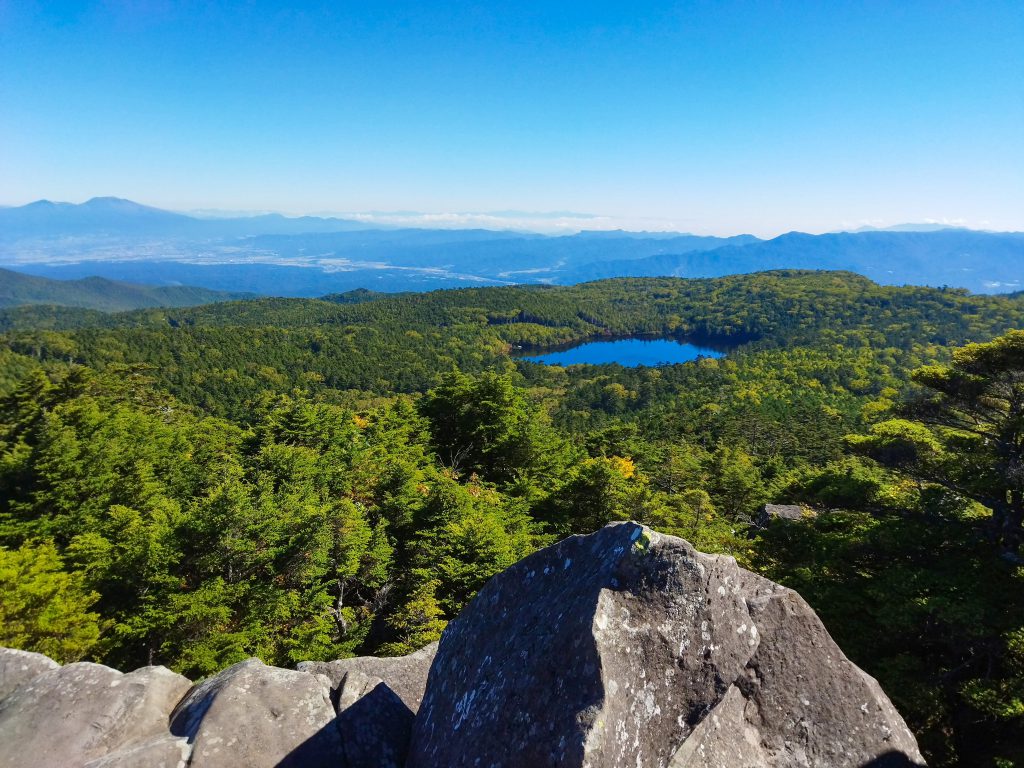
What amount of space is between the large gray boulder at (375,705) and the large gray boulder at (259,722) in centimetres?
18

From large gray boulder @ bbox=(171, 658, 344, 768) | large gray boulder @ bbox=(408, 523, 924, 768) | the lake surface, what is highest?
large gray boulder @ bbox=(408, 523, 924, 768)

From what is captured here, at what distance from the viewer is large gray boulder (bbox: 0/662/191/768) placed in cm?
567

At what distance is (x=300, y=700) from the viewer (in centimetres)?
638

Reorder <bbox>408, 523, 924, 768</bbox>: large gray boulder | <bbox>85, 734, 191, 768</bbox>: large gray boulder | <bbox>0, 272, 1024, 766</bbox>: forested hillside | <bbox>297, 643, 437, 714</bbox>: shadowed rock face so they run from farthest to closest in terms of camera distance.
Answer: <bbox>0, 272, 1024, 766</bbox>: forested hillside
<bbox>297, 643, 437, 714</bbox>: shadowed rock face
<bbox>85, 734, 191, 768</bbox>: large gray boulder
<bbox>408, 523, 924, 768</bbox>: large gray boulder

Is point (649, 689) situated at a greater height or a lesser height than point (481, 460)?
greater

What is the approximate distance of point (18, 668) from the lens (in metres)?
7.14

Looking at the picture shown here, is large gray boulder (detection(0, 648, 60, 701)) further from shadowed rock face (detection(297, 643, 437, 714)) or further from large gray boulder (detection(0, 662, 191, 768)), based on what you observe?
shadowed rock face (detection(297, 643, 437, 714))

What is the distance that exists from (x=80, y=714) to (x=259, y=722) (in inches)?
89.9

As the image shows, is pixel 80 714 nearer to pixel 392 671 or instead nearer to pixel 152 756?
pixel 152 756

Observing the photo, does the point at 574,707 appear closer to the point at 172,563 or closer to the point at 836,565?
the point at 836,565

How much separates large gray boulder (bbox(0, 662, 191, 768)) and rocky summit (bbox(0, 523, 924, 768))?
0.06 feet

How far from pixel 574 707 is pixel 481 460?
22.5m

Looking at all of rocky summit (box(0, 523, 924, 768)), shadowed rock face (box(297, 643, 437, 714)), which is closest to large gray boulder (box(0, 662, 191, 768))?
rocky summit (box(0, 523, 924, 768))

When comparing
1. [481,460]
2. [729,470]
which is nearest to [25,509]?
[481,460]
